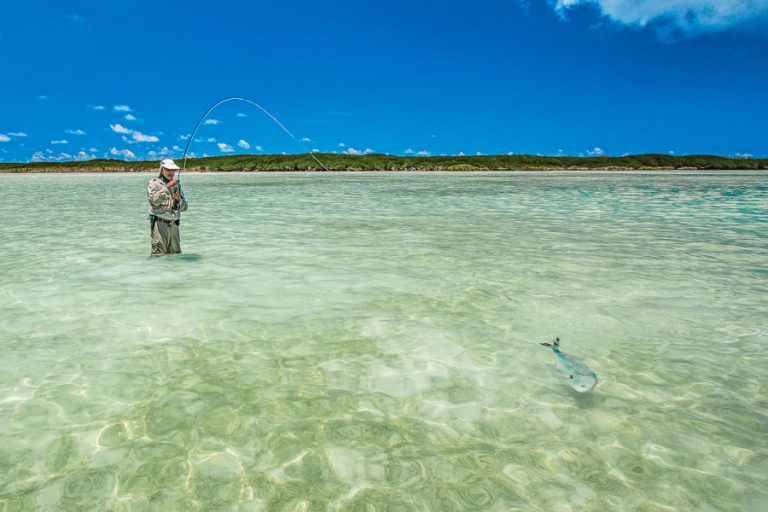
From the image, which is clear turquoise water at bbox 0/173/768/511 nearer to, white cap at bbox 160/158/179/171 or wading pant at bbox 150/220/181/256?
wading pant at bbox 150/220/181/256

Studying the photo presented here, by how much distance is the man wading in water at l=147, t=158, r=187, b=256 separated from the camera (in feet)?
30.8

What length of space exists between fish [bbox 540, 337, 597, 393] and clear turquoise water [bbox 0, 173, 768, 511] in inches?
4.8

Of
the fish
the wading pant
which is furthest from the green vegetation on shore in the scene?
the fish

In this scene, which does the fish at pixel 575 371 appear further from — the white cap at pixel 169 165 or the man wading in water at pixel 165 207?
the white cap at pixel 169 165

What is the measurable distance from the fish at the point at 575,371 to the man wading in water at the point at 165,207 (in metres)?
7.44

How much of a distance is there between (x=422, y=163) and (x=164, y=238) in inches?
5456

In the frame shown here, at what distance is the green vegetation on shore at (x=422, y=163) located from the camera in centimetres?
14062

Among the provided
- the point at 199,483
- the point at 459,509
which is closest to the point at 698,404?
the point at 459,509

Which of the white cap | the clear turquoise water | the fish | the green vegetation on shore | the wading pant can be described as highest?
the green vegetation on shore

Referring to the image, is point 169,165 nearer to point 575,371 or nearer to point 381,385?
point 381,385

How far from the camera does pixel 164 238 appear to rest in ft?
34.2

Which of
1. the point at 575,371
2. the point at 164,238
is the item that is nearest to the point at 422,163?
the point at 164,238

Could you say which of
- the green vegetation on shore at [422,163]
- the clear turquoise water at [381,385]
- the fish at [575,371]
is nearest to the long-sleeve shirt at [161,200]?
the clear turquoise water at [381,385]

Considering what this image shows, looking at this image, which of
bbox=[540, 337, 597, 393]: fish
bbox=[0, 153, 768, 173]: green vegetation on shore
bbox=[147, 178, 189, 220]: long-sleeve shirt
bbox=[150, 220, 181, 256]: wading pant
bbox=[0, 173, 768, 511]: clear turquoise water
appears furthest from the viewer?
bbox=[0, 153, 768, 173]: green vegetation on shore
